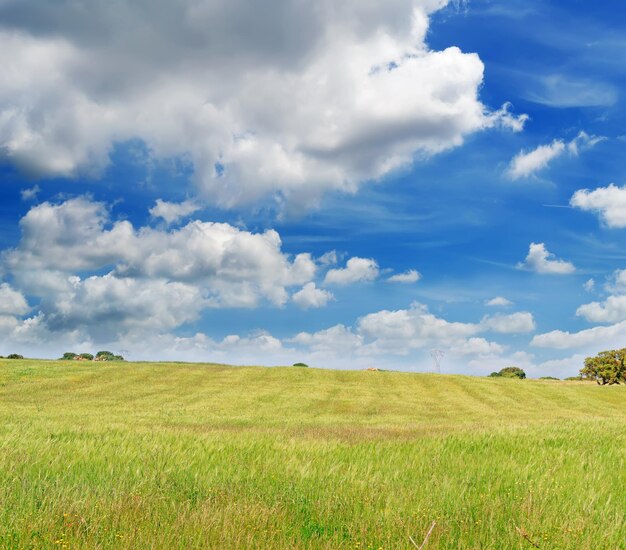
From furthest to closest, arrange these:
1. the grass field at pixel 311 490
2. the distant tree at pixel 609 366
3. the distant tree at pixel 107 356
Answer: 1. the distant tree at pixel 107 356
2. the distant tree at pixel 609 366
3. the grass field at pixel 311 490

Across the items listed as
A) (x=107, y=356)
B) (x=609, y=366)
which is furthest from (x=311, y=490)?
(x=107, y=356)

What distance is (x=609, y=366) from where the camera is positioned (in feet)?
332

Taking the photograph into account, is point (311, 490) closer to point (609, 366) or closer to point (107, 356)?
point (609, 366)

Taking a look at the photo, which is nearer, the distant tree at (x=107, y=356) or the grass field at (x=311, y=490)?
the grass field at (x=311, y=490)

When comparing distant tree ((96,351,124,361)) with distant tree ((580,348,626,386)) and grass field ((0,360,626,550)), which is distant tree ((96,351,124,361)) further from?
grass field ((0,360,626,550))

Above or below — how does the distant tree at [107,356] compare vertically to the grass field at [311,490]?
above

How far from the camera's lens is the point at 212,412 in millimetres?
36438

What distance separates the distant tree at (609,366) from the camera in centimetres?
10050

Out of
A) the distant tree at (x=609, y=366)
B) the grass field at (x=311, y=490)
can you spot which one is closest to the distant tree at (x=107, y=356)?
the distant tree at (x=609, y=366)

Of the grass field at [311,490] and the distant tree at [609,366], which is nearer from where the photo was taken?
the grass field at [311,490]

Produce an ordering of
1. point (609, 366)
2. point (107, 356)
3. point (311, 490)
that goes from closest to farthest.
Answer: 1. point (311, 490)
2. point (609, 366)
3. point (107, 356)

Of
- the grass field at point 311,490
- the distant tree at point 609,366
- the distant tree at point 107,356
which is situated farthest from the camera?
the distant tree at point 107,356

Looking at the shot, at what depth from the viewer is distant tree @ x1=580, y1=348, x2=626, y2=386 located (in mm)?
100500

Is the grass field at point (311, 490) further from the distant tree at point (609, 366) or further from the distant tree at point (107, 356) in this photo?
the distant tree at point (107, 356)
